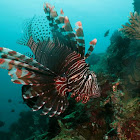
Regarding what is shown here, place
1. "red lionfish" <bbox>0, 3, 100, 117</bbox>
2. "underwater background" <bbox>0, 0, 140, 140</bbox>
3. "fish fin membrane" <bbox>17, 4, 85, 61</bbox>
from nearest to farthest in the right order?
1. "red lionfish" <bbox>0, 3, 100, 117</bbox>
2. "underwater background" <bbox>0, 0, 140, 140</bbox>
3. "fish fin membrane" <bbox>17, 4, 85, 61</bbox>

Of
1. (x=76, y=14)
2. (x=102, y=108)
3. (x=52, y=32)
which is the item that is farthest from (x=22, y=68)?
(x=76, y=14)

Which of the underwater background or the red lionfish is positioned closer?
the red lionfish

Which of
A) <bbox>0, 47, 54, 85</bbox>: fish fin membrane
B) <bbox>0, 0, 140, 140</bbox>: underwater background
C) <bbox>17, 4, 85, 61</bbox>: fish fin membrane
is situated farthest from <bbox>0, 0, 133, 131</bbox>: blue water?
<bbox>0, 47, 54, 85</bbox>: fish fin membrane

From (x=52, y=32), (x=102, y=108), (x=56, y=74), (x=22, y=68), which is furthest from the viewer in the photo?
(x=52, y=32)

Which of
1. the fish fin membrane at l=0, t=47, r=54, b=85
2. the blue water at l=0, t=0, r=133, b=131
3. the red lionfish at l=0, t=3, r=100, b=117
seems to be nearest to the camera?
the fish fin membrane at l=0, t=47, r=54, b=85

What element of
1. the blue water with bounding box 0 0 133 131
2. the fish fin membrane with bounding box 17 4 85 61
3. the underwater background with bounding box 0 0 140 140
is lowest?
the underwater background with bounding box 0 0 140 140

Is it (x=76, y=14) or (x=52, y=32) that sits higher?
(x=76, y=14)

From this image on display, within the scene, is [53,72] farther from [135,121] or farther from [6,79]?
[6,79]

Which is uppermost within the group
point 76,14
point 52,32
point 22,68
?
point 76,14

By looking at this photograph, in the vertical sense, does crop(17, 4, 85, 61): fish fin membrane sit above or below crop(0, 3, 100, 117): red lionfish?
above

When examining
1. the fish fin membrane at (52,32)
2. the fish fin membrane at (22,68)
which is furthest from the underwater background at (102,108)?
the fish fin membrane at (22,68)

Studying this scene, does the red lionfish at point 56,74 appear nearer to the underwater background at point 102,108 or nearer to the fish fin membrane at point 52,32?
the fish fin membrane at point 52,32

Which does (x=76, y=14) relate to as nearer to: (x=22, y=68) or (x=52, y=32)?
(x=52, y=32)

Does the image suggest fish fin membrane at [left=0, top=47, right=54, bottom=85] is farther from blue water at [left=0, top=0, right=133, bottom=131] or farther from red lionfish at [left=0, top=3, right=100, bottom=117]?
blue water at [left=0, top=0, right=133, bottom=131]
